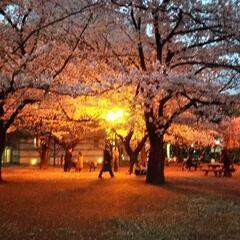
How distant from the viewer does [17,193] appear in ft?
63.0

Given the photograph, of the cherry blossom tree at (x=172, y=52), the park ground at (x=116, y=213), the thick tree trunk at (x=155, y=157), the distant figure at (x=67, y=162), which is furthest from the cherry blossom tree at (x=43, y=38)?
the distant figure at (x=67, y=162)

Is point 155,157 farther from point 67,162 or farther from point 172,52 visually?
point 67,162

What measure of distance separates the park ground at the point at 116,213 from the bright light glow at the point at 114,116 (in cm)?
689

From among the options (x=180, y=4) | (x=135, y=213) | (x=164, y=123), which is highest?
(x=180, y=4)

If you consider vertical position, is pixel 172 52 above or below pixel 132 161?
above

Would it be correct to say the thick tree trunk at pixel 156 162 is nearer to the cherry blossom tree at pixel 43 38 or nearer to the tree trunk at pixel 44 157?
the cherry blossom tree at pixel 43 38

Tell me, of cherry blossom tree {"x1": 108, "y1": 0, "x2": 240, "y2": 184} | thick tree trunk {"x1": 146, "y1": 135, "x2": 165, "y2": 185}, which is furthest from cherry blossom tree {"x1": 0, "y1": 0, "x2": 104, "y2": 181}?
thick tree trunk {"x1": 146, "y1": 135, "x2": 165, "y2": 185}

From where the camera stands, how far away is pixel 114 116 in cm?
2984

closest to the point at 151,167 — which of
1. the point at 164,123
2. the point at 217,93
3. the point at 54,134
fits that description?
the point at 164,123

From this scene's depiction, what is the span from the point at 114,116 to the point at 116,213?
51.4ft

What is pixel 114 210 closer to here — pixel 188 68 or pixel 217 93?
pixel 217 93

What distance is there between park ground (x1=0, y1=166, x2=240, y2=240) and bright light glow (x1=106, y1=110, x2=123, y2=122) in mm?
6887

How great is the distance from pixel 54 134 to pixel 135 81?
66.3 ft

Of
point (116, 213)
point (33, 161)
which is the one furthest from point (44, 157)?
point (116, 213)
